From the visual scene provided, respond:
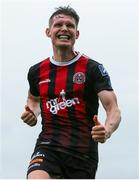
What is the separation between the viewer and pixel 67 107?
8828mm

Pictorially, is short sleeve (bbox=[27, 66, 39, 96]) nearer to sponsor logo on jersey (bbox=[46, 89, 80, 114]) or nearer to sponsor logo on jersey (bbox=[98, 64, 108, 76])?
sponsor logo on jersey (bbox=[46, 89, 80, 114])

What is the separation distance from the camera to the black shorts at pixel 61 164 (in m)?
8.48

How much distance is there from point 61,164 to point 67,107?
2.69ft

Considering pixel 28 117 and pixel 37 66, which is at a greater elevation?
pixel 37 66

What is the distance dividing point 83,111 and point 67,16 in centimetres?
156

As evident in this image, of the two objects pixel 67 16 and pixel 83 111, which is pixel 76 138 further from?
pixel 67 16

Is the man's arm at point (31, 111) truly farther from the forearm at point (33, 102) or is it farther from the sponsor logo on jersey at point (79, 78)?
the sponsor logo on jersey at point (79, 78)

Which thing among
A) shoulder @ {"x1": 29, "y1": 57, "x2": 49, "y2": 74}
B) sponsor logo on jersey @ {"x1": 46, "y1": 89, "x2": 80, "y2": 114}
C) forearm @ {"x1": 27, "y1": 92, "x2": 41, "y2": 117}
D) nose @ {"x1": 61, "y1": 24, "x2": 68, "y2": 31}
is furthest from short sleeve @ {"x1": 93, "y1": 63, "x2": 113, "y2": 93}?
forearm @ {"x1": 27, "y1": 92, "x2": 41, "y2": 117}

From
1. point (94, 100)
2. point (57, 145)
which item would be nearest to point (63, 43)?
point (94, 100)

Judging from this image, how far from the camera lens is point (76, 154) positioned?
8656mm

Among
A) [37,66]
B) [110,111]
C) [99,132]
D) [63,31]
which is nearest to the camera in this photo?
[99,132]

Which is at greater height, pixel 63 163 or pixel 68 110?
pixel 68 110

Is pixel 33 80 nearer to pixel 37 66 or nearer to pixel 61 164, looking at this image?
pixel 37 66

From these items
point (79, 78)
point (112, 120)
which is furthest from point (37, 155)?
point (79, 78)
